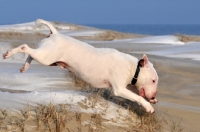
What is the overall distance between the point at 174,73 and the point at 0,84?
487cm

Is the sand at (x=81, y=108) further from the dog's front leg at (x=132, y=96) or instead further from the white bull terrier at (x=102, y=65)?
the white bull terrier at (x=102, y=65)

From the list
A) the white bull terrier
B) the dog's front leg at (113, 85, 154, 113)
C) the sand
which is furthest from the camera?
the white bull terrier

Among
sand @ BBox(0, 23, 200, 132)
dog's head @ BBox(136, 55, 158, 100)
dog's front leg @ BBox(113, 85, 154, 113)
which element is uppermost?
dog's head @ BBox(136, 55, 158, 100)

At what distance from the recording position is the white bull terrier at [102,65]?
21.3 feet

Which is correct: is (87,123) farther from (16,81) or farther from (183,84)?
(183,84)

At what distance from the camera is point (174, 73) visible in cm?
1181

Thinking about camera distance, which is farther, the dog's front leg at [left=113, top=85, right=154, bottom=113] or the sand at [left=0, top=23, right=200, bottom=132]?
the dog's front leg at [left=113, top=85, right=154, bottom=113]

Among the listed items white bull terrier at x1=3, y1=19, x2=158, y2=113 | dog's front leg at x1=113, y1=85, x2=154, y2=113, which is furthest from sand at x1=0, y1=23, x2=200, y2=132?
white bull terrier at x1=3, y1=19, x2=158, y2=113

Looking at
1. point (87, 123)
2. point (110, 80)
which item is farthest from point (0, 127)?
point (110, 80)

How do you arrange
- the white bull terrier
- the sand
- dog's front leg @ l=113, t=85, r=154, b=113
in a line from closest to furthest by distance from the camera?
the sand < dog's front leg @ l=113, t=85, r=154, b=113 < the white bull terrier

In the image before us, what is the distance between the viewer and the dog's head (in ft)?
21.3

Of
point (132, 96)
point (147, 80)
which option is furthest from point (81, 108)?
point (147, 80)

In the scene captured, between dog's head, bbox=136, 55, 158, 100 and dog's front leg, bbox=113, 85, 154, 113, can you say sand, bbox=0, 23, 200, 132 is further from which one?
dog's head, bbox=136, 55, 158, 100

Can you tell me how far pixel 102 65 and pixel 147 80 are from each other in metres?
0.71
